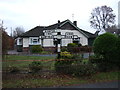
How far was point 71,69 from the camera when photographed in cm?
764

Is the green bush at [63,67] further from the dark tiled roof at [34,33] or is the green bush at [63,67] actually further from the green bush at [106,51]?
the dark tiled roof at [34,33]

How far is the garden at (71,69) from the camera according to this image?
6.87m

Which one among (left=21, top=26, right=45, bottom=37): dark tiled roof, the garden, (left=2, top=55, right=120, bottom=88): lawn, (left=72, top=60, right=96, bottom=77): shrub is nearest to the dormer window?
(left=21, top=26, right=45, bottom=37): dark tiled roof

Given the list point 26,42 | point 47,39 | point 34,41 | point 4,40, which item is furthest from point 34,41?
point 4,40

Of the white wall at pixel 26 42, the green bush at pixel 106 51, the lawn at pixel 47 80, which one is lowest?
the lawn at pixel 47 80

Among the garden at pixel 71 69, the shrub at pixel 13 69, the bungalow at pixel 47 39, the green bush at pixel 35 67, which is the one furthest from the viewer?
the bungalow at pixel 47 39

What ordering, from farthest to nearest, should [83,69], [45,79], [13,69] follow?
[13,69] → [83,69] → [45,79]

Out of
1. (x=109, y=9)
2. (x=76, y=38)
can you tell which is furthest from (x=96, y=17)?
(x=76, y=38)

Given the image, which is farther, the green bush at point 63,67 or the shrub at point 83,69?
the green bush at point 63,67

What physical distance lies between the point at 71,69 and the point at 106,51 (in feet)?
6.56

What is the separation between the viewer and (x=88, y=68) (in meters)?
7.51

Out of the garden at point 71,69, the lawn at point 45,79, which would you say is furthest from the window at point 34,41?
the lawn at point 45,79

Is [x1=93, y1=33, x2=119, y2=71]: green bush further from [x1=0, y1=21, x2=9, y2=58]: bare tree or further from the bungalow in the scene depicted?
the bungalow

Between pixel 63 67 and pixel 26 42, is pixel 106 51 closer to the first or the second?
pixel 63 67
